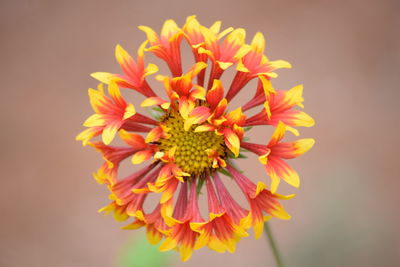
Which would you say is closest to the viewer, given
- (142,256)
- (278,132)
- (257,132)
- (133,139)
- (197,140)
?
(278,132)

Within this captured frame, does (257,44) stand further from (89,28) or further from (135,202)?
A: (89,28)

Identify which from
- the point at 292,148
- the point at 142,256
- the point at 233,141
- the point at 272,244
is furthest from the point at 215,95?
the point at 142,256

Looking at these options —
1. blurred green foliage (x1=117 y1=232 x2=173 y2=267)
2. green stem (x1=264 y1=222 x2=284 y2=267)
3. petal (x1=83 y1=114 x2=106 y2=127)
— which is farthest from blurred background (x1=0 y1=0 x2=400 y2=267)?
petal (x1=83 y1=114 x2=106 y2=127)

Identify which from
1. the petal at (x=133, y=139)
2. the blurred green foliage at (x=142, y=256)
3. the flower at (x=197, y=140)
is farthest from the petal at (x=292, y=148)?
the blurred green foliage at (x=142, y=256)

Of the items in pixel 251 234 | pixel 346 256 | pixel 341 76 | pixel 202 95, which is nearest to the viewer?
pixel 202 95

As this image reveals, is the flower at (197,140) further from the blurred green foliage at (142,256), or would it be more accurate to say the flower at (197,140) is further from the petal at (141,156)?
the blurred green foliage at (142,256)

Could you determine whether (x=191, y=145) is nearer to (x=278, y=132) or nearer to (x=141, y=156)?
(x=141, y=156)

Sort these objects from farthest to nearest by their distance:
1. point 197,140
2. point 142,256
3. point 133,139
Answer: point 142,256
point 197,140
point 133,139

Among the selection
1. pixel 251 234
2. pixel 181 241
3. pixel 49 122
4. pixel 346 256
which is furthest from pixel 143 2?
pixel 181 241
